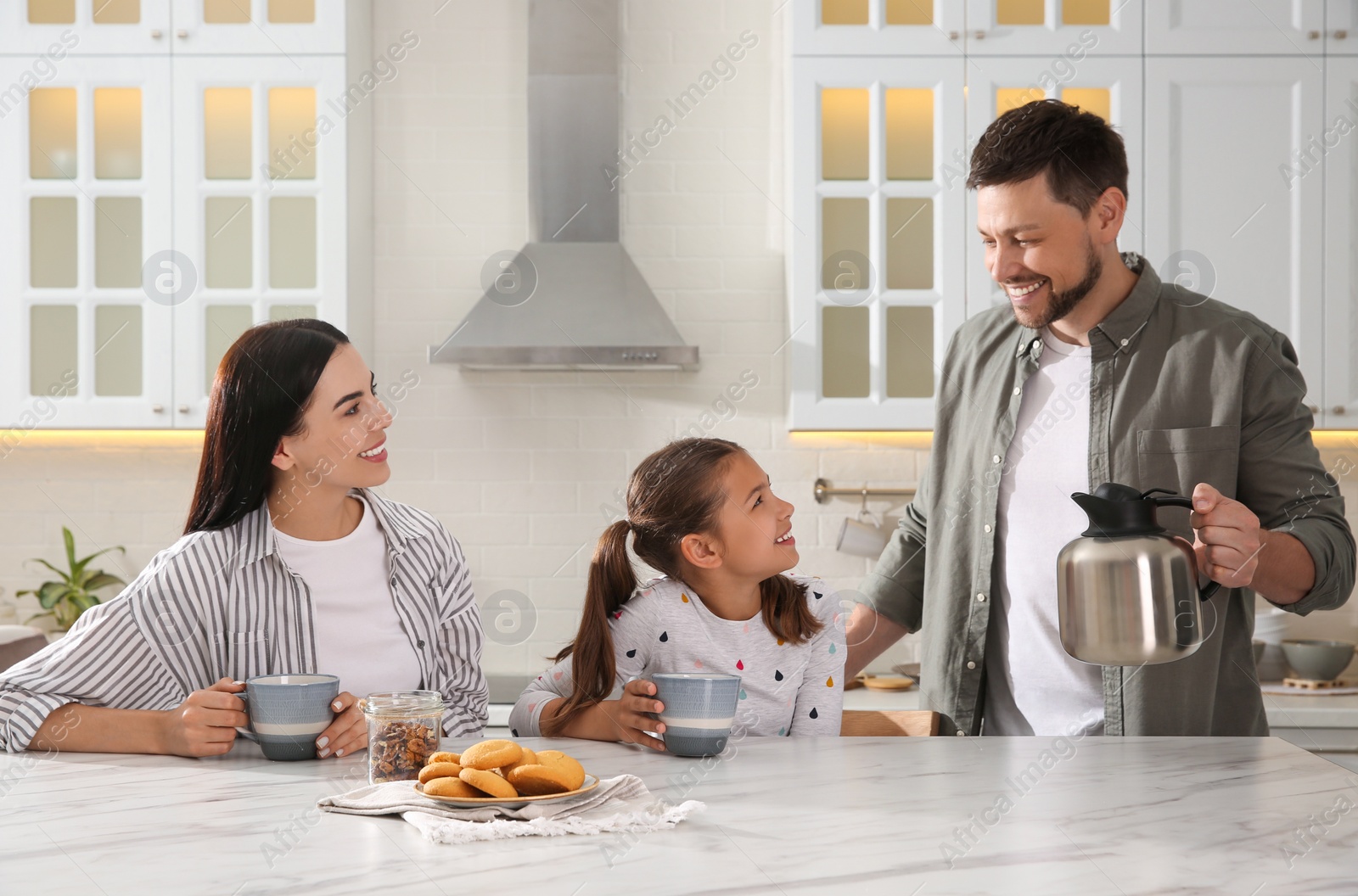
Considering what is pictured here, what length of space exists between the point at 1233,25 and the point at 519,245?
2.02 m

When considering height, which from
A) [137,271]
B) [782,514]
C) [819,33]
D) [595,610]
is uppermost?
[819,33]

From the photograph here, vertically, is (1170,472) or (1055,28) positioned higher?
(1055,28)

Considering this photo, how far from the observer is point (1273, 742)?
55.9 inches

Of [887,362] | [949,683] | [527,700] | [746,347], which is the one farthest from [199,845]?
[746,347]

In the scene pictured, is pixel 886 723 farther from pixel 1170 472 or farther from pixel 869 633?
pixel 1170 472

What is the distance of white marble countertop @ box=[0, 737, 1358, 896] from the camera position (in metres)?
0.90

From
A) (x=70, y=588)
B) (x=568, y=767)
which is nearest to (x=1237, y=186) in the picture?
(x=568, y=767)

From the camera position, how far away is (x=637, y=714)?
1371 mm

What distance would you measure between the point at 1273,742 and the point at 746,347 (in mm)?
2224

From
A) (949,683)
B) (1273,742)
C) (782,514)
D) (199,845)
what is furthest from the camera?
(949,683)

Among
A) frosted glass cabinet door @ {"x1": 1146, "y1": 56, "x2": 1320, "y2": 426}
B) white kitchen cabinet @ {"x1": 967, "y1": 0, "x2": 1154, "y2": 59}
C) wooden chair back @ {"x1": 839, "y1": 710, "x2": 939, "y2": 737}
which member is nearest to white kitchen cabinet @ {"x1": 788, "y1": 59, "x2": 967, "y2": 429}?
white kitchen cabinet @ {"x1": 967, "y1": 0, "x2": 1154, "y2": 59}

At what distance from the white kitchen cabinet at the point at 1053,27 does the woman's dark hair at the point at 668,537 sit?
1813 millimetres

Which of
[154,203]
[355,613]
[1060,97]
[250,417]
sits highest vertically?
[1060,97]

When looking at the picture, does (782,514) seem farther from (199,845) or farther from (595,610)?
(199,845)
